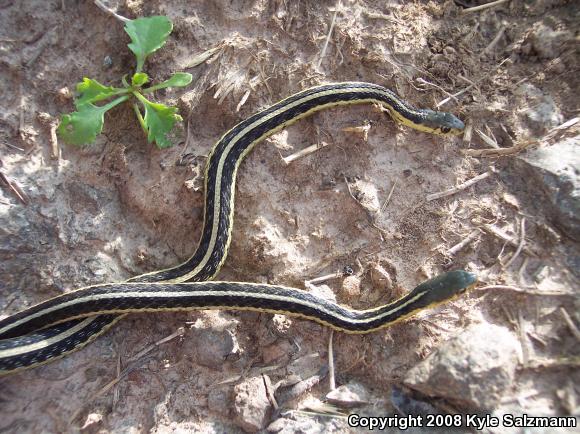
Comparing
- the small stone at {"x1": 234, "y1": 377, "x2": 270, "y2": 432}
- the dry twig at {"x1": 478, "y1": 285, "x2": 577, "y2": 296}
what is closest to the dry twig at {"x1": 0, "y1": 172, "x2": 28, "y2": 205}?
the small stone at {"x1": 234, "y1": 377, "x2": 270, "y2": 432}

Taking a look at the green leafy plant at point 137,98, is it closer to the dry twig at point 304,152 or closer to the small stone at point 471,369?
the dry twig at point 304,152

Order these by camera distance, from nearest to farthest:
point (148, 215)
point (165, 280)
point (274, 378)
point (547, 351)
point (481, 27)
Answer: point (547, 351), point (274, 378), point (165, 280), point (148, 215), point (481, 27)

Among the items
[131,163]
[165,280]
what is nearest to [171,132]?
[131,163]

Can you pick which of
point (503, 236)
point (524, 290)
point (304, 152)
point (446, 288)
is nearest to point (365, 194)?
point (304, 152)

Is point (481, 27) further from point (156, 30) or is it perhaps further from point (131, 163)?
point (131, 163)

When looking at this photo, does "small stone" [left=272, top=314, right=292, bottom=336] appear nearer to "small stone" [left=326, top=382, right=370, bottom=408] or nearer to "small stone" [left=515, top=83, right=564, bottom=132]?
"small stone" [left=326, top=382, right=370, bottom=408]

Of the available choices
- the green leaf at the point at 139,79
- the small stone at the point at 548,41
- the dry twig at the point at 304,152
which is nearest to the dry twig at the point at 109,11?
the green leaf at the point at 139,79
